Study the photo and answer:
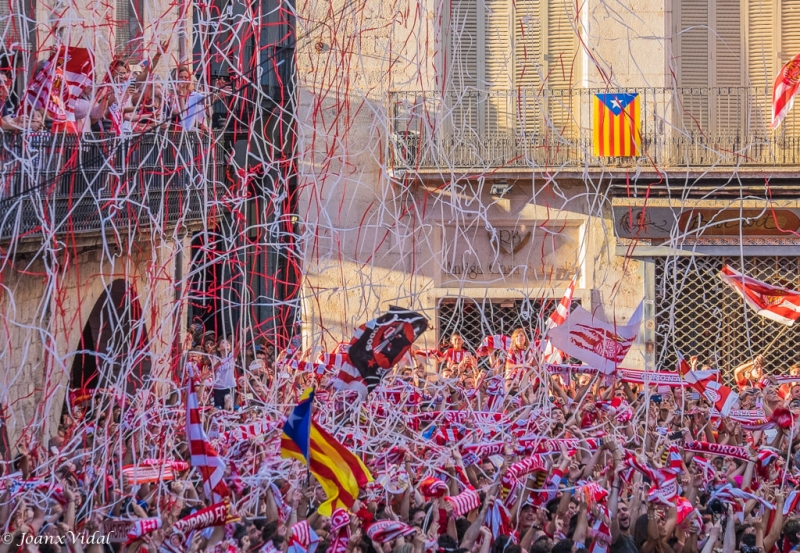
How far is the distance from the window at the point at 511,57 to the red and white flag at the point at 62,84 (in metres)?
5.97

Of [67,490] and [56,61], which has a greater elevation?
[56,61]

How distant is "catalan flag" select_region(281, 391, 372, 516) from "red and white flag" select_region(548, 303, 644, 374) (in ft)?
8.27

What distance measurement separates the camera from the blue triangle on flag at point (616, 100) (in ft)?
43.2

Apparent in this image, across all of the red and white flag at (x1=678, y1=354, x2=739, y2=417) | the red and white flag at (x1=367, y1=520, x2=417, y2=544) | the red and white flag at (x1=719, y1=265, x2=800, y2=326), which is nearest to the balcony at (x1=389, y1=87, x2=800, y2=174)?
the red and white flag at (x1=719, y1=265, x2=800, y2=326)

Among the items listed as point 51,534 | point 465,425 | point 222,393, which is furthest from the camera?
point 222,393

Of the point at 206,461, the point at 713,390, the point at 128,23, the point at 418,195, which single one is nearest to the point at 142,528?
the point at 206,461

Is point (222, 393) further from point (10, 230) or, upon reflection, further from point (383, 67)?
point (383, 67)

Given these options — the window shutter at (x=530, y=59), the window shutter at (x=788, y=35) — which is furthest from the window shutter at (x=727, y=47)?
the window shutter at (x=530, y=59)

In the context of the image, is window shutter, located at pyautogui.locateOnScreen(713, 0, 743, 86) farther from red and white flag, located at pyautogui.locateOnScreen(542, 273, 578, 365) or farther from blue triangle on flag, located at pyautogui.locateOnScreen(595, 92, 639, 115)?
red and white flag, located at pyautogui.locateOnScreen(542, 273, 578, 365)

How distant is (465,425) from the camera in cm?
860

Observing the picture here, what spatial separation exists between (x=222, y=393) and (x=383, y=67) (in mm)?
5993

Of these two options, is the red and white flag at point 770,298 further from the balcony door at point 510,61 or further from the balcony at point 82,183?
the balcony at point 82,183

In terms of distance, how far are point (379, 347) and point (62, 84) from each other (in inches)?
144

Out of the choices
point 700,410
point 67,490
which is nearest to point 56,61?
point 67,490
